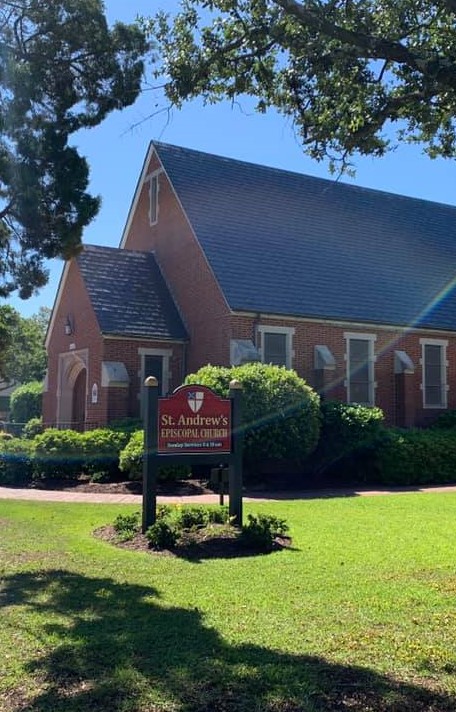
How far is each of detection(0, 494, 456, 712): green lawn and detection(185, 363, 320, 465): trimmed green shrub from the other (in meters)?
6.57

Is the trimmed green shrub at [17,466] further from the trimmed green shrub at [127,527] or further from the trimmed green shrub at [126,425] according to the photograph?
the trimmed green shrub at [127,527]

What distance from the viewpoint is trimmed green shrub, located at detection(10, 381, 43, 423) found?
37438 millimetres

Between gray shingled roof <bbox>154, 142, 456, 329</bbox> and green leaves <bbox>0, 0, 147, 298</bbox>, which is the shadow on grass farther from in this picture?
gray shingled roof <bbox>154, 142, 456, 329</bbox>

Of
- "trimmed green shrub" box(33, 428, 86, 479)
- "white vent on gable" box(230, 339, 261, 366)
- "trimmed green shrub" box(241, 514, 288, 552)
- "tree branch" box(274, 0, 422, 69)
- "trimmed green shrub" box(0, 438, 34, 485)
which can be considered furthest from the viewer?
"white vent on gable" box(230, 339, 261, 366)

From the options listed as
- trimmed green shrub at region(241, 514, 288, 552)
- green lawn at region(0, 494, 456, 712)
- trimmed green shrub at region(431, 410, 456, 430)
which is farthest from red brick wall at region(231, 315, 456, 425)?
green lawn at region(0, 494, 456, 712)

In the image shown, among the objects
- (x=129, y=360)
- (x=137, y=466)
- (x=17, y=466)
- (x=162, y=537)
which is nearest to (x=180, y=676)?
(x=162, y=537)

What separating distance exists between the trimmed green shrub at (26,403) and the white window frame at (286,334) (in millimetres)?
19936

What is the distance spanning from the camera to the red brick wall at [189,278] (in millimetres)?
20406

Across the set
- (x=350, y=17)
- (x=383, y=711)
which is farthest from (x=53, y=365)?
(x=383, y=711)

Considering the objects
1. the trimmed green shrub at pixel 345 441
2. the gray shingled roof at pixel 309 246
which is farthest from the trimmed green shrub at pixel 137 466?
the gray shingled roof at pixel 309 246

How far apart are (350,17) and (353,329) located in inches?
614

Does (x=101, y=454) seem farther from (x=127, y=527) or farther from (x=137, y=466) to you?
(x=127, y=527)

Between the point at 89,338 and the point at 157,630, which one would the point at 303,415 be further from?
the point at 157,630

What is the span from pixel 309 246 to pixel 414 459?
9459 millimetres
